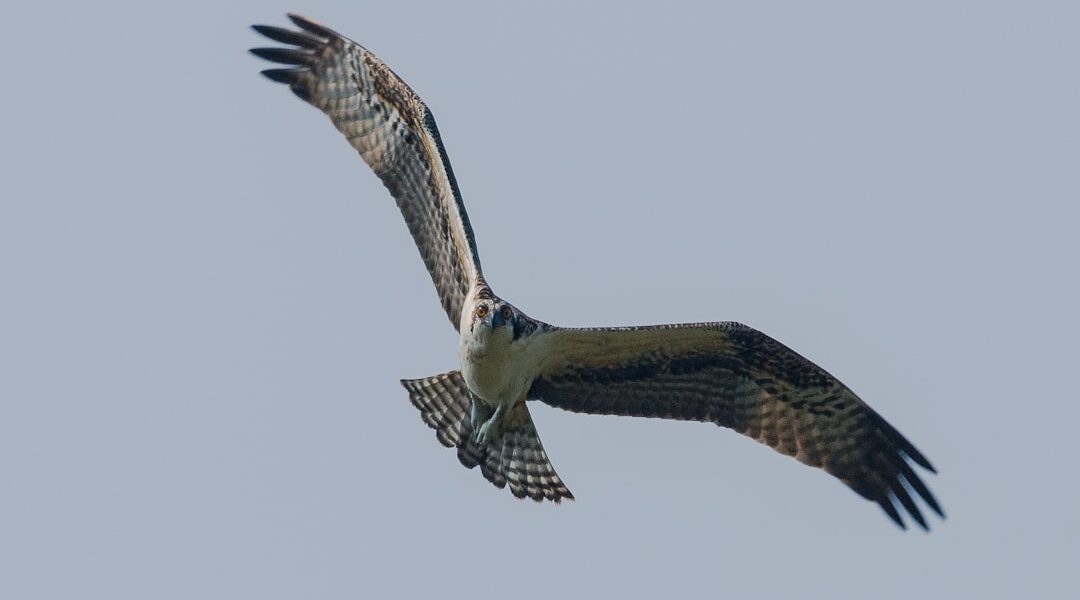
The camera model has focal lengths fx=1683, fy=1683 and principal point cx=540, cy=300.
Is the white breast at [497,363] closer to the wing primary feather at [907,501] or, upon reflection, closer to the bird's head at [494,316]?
the bird's head at [494,316]

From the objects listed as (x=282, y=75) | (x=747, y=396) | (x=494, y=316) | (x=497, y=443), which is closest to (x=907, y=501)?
(x=747, y=396)

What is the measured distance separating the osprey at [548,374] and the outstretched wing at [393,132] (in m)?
0.01

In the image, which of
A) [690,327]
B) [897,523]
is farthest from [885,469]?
[690,327]

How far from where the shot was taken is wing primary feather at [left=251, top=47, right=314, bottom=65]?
13352mm

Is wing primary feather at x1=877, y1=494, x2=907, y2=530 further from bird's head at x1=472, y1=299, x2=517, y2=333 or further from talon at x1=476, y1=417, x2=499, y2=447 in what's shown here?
bird's head at x1=472, y1=299, x2=517, y2=333

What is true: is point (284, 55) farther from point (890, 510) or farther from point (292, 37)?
point (890, 510)

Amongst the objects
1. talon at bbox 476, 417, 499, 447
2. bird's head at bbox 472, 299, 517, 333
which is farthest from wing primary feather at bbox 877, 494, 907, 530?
bird's head at bbox 472, 299, 517, 333

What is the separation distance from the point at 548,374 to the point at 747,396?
58.4 inches

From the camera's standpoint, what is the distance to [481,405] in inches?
497

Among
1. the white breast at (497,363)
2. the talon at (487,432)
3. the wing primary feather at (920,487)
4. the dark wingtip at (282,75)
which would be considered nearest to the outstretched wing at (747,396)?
the wing primary feather at (920,487)

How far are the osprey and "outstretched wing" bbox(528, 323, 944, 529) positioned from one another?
0.01 metres

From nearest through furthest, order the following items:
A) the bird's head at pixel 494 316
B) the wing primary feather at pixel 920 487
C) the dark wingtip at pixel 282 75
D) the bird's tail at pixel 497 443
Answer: the bird's head at pixel 494 316, the wing primary feather at pixel 920 487, the bird's tail at pixel 497 443, the dark wingtip at pixel 282 75

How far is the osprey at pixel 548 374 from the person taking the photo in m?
12.0

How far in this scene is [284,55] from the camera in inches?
526
